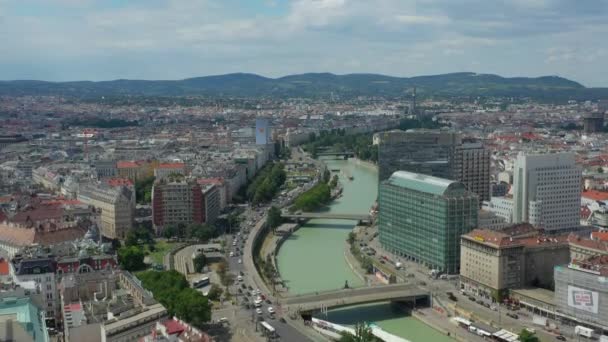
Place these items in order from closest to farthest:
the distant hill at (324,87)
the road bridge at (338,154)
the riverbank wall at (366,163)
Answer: the riverbank wall at (366,163) → the road bridge at (338,154) → the distant hill at (324,87)

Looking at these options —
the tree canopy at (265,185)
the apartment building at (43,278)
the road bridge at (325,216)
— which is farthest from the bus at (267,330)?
the tree canopy at (265,185)

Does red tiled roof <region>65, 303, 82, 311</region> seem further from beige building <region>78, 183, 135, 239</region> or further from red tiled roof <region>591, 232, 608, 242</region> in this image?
red tiled roof <region>591, 232, 608, 242</region>

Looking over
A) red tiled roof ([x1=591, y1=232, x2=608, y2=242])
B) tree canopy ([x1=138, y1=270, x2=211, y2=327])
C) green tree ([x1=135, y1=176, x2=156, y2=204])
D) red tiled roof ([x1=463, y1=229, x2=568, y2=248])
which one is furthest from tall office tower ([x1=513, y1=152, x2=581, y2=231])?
green tree ([x1=135, y1=176, x2=156, y2=204])

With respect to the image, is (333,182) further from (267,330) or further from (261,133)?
(267,330)

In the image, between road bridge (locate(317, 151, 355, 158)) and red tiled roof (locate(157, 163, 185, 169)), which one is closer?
red tiled roof (locate(157, 163, 185, 169))

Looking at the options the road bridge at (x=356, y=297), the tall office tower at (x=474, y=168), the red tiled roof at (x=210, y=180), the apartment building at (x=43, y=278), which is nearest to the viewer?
the apartment building at (x=43, y=278)

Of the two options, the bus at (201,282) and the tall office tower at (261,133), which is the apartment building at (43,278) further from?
the tall office tower at (261,133)
